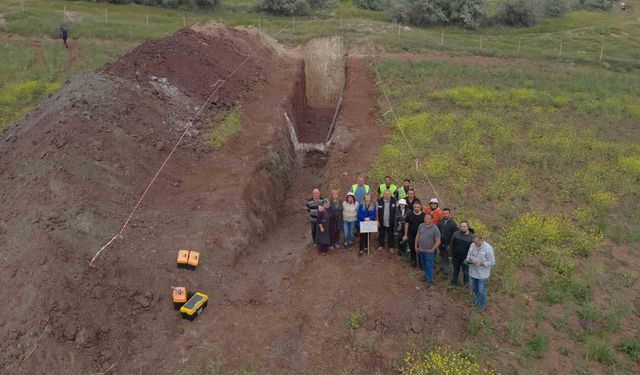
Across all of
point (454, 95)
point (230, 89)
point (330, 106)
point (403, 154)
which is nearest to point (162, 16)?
point (330, 106)

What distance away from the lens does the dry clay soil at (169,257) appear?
8.93m

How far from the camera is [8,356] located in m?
8.14

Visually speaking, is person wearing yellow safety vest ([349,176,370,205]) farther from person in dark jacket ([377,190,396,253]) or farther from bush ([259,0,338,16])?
bush ([259,0,338,16])

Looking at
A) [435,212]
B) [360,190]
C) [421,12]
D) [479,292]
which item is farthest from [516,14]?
[479,292]

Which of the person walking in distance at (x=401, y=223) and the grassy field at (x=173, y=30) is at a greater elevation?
the grassy field at (x=173, y=30)

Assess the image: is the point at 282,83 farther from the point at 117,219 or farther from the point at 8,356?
the point at 8,356

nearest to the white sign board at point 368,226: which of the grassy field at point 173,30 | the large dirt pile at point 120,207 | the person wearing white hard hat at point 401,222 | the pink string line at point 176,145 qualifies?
the person wearing white hard hat at point 401,222

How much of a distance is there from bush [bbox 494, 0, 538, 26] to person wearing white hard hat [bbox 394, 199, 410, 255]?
115ft

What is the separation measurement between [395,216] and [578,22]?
3996 cm

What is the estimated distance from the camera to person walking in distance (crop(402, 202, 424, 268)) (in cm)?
1079

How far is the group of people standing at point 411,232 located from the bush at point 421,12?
3110 cm

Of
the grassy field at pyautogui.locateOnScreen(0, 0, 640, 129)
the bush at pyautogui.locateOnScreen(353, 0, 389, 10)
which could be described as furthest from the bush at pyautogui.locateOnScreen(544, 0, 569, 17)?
the bush at pyautogui.locateOnScreen(353, 0, 389, 10)

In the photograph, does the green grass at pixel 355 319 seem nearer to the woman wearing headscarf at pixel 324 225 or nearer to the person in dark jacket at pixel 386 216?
the woman wearing headscarf at pixel 324 225

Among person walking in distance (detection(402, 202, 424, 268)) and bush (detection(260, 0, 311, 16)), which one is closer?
person walking in distance (detection(402, 202, 424, 268))
